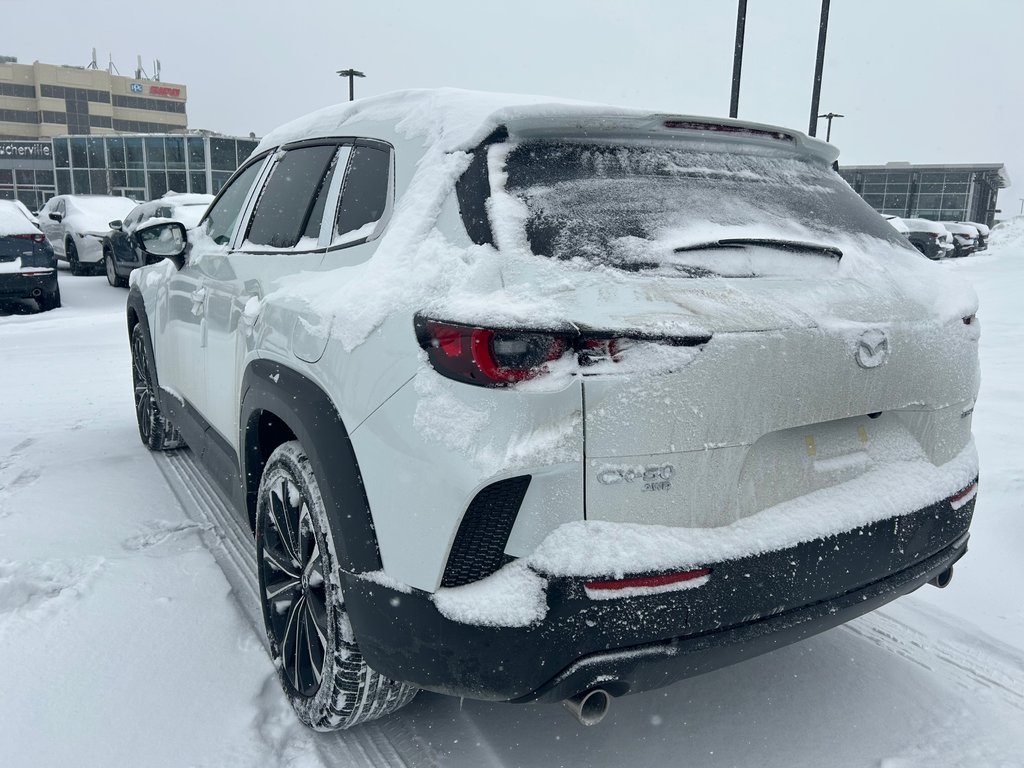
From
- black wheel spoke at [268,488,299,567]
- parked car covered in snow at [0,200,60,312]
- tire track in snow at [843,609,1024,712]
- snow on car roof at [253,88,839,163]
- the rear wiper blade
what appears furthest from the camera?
parked car covered in snow at [0,200,60,312]

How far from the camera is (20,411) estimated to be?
6086mm

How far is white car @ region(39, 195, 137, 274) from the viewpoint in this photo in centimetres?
1480

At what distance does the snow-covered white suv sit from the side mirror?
1.66 m

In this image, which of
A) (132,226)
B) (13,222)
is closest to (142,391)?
(13,222)

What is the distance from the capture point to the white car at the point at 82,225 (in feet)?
48.5

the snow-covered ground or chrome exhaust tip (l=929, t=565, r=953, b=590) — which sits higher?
chrome exhaust tip (l=929, t=565, r=953, b=590)

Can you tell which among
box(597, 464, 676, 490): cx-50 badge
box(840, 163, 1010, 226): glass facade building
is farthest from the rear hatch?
box(840, 163, 1010, 226): glass facade building

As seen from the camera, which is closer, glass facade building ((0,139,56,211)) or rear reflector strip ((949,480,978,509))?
rear reflector strip ((949,480,978,509))

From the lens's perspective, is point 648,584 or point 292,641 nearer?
point 648,584

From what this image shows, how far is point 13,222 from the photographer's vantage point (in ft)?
35.2

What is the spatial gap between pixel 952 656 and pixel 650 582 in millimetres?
1731

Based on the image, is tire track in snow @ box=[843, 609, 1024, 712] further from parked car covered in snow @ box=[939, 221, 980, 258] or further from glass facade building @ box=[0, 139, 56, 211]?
glass facade building @ box=[0, 139, 56, 211]

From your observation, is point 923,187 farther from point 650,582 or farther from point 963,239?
point 650,582

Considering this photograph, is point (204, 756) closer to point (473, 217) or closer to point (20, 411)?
point (473, 217)
